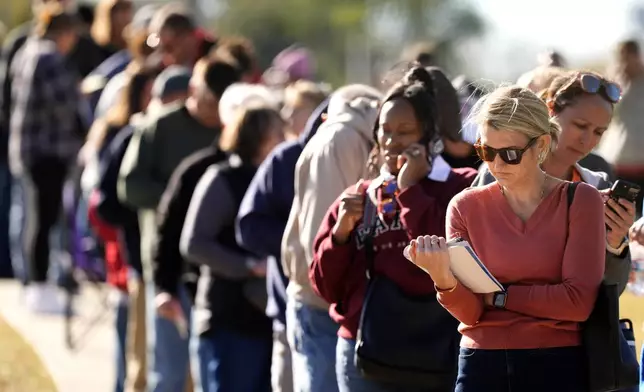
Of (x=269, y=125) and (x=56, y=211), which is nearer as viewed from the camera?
(x=269, y=125)

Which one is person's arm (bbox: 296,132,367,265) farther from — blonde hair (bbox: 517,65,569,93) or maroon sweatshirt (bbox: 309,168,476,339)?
blonde hair (bbox: 517,65,569,93)

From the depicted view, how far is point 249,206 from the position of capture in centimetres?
730

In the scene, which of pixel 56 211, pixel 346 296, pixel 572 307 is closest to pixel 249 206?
pixel 346 296

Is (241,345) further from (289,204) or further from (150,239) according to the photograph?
(150,239)

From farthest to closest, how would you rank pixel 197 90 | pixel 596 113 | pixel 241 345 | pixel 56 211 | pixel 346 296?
pixel 56 211
pixel 197 90
pixel 241 345
pixel 346 296
pixel 596 113

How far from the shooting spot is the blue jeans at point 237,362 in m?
7.76

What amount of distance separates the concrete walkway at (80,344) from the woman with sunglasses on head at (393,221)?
4.81 m

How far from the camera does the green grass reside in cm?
765

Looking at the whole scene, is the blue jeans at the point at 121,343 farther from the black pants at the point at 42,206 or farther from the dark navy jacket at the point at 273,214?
the black pants at the point at 42,206

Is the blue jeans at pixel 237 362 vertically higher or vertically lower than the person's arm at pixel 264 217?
lower

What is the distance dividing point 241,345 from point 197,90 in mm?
1852

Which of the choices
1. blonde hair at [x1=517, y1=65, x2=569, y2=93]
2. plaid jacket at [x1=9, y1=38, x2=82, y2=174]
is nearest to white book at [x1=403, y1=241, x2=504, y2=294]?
blonde hair at [x1=517, y1=65, x2=569, y2=93]

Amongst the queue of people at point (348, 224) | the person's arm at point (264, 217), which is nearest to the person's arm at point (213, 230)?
the queue of people at point (348, 224)

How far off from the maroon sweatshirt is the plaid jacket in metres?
7.23
